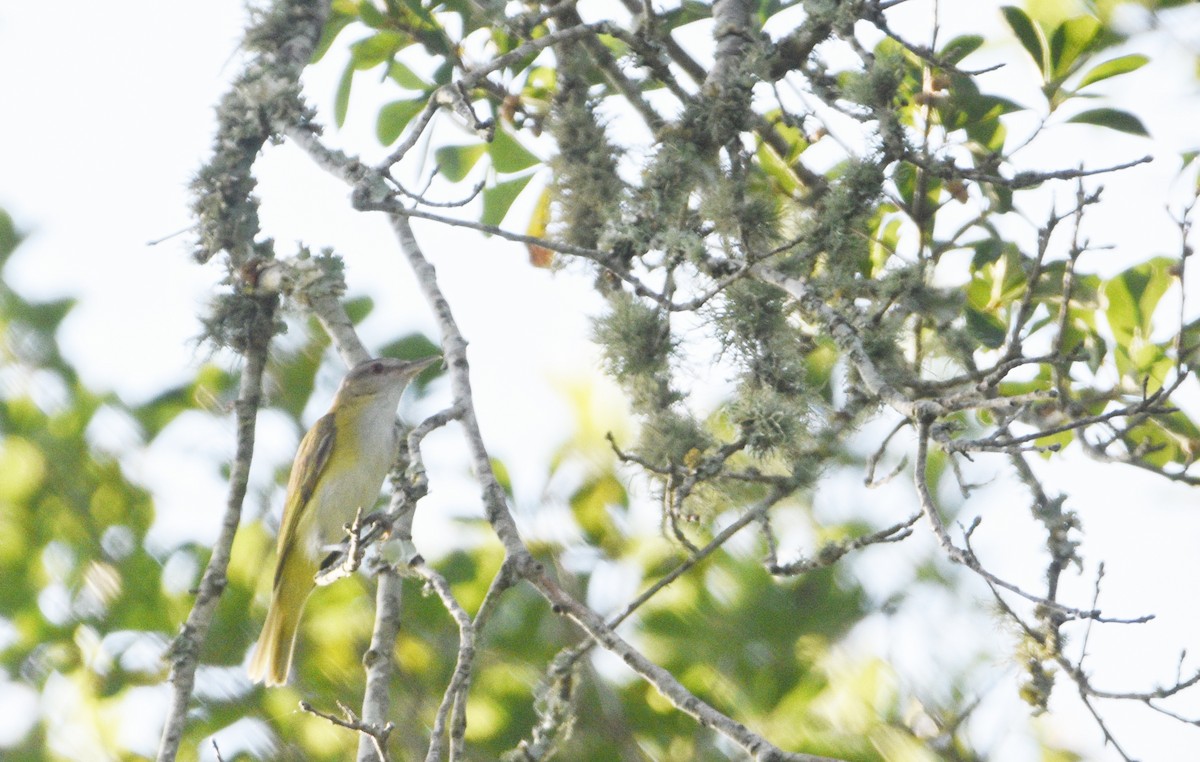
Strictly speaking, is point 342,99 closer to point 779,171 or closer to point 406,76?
point 406,76

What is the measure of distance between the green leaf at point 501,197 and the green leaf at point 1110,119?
1.84 m

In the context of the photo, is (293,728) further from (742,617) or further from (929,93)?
(929,93)

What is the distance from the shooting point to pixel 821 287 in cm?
308

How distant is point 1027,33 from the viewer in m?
3.71

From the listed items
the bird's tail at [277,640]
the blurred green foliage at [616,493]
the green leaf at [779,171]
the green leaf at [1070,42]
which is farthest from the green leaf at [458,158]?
the green leaf at [1070,42]

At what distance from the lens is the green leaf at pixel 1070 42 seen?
11.9 ft

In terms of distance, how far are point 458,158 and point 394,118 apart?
29cm

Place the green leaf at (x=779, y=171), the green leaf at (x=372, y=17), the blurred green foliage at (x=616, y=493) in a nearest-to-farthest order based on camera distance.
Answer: the blurred green foliage at (x=616, y=493) < the green leaf at (x=779, y=171) < the green leaf at (x=372, y=17)

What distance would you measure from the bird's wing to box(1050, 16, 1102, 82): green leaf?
9.57 ft

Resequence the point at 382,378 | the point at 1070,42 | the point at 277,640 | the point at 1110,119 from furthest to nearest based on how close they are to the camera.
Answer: the point at 382,378, the point at 277,640, the point at 1110,119, the point at 1070,42

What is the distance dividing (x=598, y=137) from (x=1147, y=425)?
1936mm

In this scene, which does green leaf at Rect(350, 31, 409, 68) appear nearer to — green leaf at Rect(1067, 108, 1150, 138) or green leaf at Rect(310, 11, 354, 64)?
green leaf at Rect(310, 11, 354, 64)

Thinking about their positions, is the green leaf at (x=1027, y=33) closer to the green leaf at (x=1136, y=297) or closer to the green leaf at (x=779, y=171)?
the green leaf at (x=1136, y=297)

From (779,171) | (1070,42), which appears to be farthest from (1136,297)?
(779,171)
